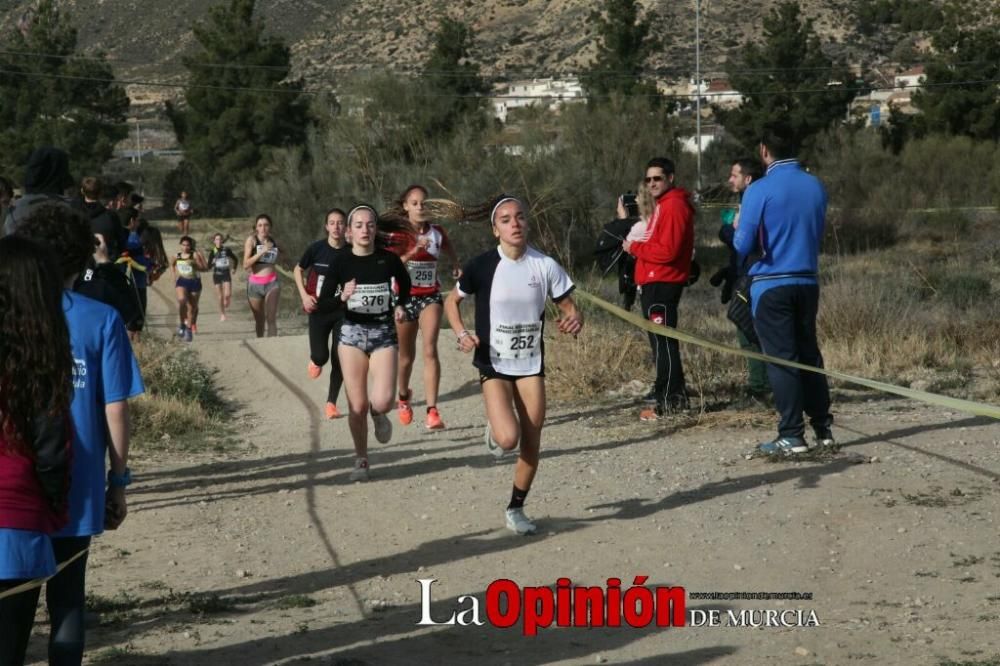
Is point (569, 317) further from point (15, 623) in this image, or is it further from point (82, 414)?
point (15, 623)

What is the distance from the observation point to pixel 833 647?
555cm

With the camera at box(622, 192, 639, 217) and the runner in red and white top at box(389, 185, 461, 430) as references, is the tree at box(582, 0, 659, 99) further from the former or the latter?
the runner in red and white top at box(389, 185, 461, 430)

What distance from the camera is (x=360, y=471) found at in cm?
935

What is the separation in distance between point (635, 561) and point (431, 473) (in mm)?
2777

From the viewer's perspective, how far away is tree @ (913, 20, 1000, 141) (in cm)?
5462

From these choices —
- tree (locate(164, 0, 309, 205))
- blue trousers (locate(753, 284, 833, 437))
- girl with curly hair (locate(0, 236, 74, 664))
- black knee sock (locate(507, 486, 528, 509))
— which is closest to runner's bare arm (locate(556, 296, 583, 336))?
black knee sock (locate(507, 486, 528, 509))

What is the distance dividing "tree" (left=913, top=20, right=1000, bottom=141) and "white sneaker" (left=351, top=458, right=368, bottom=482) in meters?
49.4

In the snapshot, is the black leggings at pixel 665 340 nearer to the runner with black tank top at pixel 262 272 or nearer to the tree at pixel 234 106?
the runner with black tank top at pixel 262 272

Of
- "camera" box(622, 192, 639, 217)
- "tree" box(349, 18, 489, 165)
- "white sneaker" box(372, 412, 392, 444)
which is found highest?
"tree" box(349, 18, 489, 165)

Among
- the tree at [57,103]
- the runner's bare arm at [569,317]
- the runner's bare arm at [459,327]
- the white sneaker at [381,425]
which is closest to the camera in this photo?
the runner's bare arm at [459,327]

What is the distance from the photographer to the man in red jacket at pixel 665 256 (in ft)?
33.9

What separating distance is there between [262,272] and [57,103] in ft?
155

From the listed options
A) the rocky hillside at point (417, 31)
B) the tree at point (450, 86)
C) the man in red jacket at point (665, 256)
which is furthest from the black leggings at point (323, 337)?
the rocky hillside at point (417, 31)

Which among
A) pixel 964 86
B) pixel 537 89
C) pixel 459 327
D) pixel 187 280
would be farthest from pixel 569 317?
pixel 537 89
